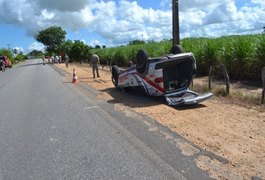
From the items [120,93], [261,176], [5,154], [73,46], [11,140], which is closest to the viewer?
[261,176]

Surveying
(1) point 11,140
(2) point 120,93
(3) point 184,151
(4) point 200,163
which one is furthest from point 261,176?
(2) point 120,93

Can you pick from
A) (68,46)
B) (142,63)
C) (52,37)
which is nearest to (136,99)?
(142,63)

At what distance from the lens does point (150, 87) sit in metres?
12.4

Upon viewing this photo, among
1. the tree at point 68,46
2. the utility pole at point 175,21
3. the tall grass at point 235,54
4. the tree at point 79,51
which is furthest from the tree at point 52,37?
the utility pole at point 175,21

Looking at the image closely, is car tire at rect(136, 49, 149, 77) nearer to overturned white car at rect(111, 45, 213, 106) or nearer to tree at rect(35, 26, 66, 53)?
overturned white car at rect(111, 45, 213, 106)

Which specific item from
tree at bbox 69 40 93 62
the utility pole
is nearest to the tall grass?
the utility pole

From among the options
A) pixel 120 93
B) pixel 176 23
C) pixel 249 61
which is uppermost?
pixel 176 23

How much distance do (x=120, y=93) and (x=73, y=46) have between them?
57157 mm

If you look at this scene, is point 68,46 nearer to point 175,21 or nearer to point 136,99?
point 175,21

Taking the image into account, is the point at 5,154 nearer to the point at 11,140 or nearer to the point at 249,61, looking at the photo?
the point at 11,140

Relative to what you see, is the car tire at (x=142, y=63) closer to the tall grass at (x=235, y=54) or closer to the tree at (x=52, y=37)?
the tall grass at (x=235, y=54)

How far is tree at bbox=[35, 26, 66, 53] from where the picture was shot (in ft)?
311

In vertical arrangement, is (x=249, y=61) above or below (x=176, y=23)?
below

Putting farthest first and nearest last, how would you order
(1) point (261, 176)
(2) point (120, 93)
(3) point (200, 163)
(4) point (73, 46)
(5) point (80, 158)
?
(4) point (73, 46), (2) point (120, 93), (5) point (80, 158), (3) point (200, 163), (1) point (261, 176)
